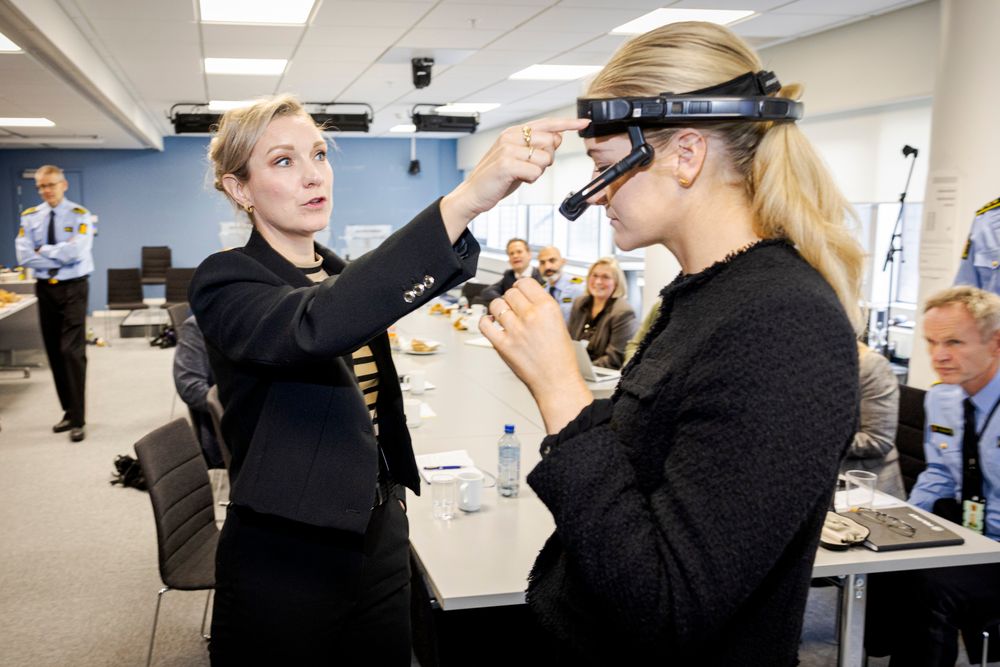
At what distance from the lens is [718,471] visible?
81 centimetres

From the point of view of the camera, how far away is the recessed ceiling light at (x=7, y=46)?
199 inches

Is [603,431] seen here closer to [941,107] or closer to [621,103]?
[621,103]

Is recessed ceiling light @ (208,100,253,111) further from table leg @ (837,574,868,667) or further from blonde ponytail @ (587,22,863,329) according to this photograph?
blonde ponytail @ (587,22,863,329)

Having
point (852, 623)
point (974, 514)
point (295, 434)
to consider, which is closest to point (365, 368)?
point (295, 434)

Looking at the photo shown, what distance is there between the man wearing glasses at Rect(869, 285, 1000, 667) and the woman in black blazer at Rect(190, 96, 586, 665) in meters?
1.68

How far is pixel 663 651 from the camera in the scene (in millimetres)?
889

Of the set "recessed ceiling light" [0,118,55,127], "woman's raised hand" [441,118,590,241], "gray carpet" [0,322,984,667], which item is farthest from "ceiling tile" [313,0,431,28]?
"recessed ceiling light" [0,118,55,127]

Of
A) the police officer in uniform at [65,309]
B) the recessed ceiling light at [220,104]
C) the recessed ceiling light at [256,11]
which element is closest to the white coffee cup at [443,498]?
the recessed ceiling light at [256,11]

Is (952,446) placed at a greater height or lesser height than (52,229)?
lesser

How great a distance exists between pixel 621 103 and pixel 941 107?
4.32 metres

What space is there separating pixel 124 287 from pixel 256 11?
6.87 meters

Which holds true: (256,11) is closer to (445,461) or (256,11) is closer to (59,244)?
(59,244)

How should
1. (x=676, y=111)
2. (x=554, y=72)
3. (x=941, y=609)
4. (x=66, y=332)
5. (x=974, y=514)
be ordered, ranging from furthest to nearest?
(x=554, y=72), (x=66, y=332), (x=974, y=514), (x=941, y=609), (x=676, y=111)

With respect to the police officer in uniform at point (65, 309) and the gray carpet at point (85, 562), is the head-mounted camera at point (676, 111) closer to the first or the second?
the gray carpet at point (85, 562)
